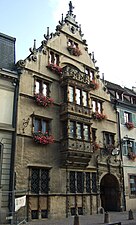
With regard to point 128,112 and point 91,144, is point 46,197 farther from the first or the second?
point 128,112

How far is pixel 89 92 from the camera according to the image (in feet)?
82.0

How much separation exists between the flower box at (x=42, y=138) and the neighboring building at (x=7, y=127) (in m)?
1.89

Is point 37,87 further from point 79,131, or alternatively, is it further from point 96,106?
point 96,106

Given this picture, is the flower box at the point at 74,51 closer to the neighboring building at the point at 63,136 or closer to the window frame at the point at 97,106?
the neighboring building at the point at 63,136

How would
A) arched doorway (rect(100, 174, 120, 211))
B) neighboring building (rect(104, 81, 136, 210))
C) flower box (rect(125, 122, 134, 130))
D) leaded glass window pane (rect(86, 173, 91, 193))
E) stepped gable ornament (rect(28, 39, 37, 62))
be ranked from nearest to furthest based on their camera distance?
stepped gable ornament (rect(28, 39, 37, 62))
leaded glass window pane (rect(86, 173, 91, 193))
arched doorway (rect(100, 174, 120, 211))
neighboring building (rect(104, 81, 136, 210))
flower box (rect(125, 122, 134, 130))

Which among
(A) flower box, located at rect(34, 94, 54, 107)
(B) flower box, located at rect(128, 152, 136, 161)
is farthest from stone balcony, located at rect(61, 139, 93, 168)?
(B) flower box, located at rect(128, 152, 136, 161)

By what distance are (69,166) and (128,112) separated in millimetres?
12029

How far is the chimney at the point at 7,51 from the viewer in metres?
20.9

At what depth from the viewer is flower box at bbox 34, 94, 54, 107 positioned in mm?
21025

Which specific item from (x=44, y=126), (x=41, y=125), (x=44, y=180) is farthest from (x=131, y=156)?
(x=41, y=125)

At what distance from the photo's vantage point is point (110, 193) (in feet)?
86.9

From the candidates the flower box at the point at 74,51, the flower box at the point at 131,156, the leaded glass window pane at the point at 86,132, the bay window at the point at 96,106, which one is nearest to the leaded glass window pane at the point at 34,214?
the leaded glass window pane at the point at 86,132

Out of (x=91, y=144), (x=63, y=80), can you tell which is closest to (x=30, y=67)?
(x=63, y=80)

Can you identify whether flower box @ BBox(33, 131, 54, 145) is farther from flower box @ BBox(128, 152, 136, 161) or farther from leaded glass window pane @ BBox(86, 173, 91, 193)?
flower box @ BBox(128, 152, 136, 161)
